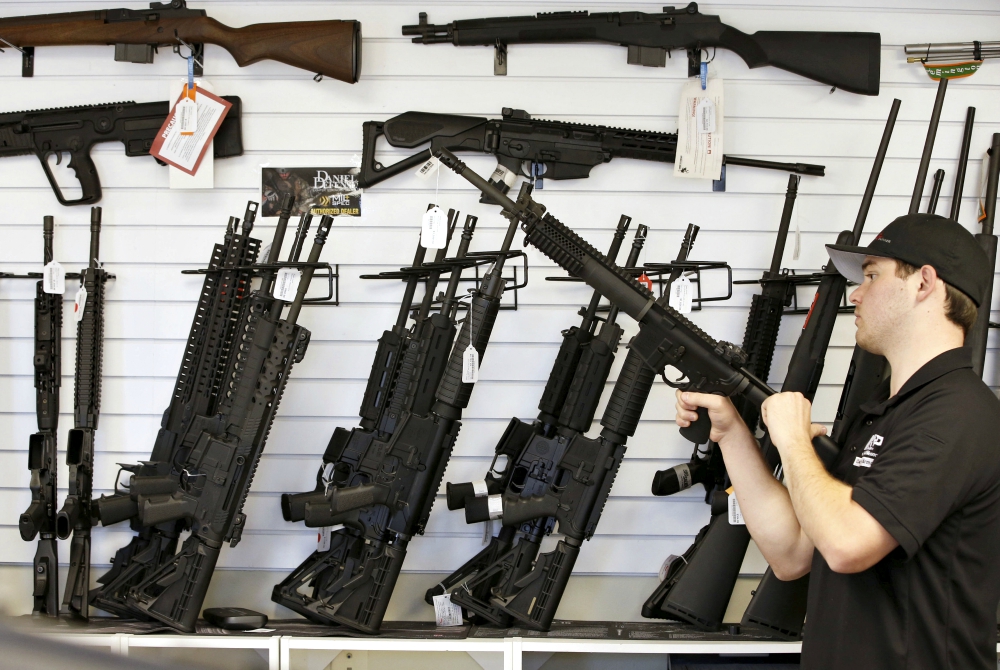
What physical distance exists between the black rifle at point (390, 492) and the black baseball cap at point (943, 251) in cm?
139

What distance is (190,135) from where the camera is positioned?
318cm

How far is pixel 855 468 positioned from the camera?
5.46ft

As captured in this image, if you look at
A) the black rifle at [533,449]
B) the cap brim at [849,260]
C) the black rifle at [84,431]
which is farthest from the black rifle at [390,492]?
the cap brim at [849,260]

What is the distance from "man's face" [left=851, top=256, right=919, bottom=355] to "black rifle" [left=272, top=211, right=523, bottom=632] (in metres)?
1.33

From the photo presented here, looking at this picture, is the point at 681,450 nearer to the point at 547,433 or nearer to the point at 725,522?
the point at 725,522

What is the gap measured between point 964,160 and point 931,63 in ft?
1.45

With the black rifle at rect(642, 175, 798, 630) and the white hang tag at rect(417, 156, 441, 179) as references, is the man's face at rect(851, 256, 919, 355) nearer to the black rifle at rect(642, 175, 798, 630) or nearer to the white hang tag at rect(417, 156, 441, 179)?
the black rifle at rect(642, 175, 798, 630)

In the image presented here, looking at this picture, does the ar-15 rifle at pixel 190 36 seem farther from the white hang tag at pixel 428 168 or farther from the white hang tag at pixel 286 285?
the white hang tag at pixel 286 285

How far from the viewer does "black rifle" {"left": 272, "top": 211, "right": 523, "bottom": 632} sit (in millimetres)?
2797

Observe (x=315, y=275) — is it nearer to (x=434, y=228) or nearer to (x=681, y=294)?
(x=434, y=228)

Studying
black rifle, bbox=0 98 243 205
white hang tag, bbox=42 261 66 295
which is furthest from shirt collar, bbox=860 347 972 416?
white hang tag, bbox=42 261 66 295

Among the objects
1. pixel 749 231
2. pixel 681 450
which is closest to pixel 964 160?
pixel 749 231

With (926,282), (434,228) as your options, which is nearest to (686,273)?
(434,228)

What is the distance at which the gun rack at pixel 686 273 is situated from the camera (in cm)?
300
